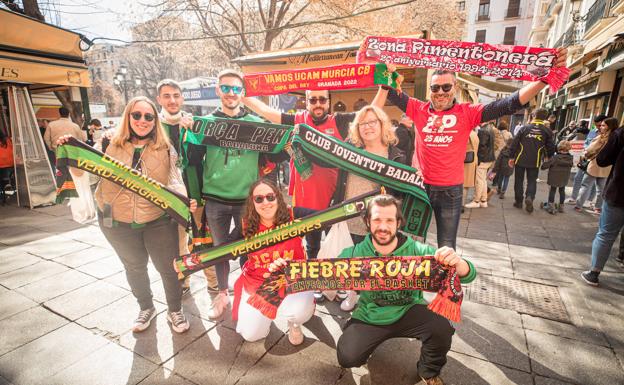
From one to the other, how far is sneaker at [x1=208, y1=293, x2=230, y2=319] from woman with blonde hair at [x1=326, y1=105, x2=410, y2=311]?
61.7 inches

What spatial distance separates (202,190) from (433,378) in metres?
2.58

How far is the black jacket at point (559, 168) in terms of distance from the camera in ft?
20.9

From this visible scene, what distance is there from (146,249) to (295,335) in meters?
1.61

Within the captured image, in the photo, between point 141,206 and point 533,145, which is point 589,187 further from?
point 141,206

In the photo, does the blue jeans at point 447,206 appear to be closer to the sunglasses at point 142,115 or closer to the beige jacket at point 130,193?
the beige jacket at point 130,193

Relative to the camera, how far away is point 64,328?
3.00m

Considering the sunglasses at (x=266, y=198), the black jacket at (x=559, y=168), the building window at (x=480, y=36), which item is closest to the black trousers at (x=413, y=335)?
the sunglasses at (x=266, y=198)

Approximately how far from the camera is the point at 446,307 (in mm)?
1979

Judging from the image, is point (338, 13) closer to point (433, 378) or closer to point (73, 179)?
point (73, 179)

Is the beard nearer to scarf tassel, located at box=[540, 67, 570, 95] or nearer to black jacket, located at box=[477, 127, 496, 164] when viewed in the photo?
scarf tassel, located at box=[540, 67, 570, 95]

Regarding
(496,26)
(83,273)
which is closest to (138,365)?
(83,273)

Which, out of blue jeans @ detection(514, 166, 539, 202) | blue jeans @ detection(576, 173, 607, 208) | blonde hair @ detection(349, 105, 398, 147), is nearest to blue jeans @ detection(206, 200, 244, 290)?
blonde hair @ detection(349, 105, 398, 147)

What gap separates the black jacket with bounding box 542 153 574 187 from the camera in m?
6.38

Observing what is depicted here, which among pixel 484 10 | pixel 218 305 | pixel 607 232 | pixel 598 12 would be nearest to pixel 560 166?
pixel 607 232
